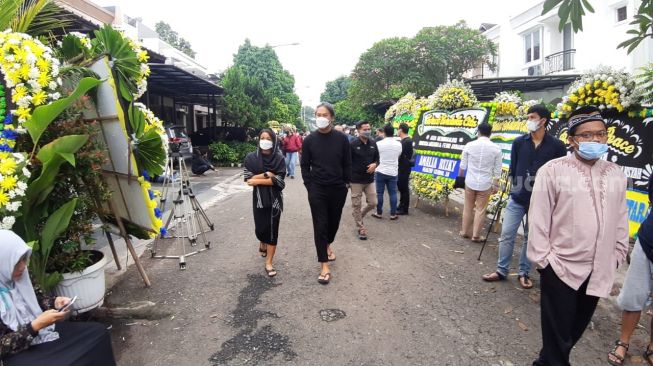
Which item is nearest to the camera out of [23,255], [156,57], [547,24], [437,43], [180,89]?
[23,255]

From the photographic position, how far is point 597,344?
10.9 feet

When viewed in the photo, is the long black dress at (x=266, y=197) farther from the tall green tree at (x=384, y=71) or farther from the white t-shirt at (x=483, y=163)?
the tall green tree at (x=384, y=71)

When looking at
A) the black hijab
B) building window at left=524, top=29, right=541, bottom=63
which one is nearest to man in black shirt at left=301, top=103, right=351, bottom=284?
the black hijab

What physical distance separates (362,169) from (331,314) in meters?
3.13

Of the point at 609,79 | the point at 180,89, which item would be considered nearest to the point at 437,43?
the point at 180,89

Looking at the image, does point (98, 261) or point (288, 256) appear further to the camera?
point (288, 256)

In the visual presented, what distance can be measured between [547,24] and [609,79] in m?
17.2

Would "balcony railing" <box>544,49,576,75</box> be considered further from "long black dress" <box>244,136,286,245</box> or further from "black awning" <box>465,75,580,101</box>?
"long black dress" <box>244,136,286,245</box>

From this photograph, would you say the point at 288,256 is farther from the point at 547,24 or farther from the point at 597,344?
the point at 547,24

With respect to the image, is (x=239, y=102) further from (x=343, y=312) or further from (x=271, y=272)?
(x=343, y=312)

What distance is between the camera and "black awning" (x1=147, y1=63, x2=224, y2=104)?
479 inches

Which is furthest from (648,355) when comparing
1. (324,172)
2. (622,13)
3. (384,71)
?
(384,71)

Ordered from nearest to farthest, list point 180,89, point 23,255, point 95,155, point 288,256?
1. point 23,255
2. point 95,155
3. point 288,256
4. point 180,89

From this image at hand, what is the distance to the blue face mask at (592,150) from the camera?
251 cm
